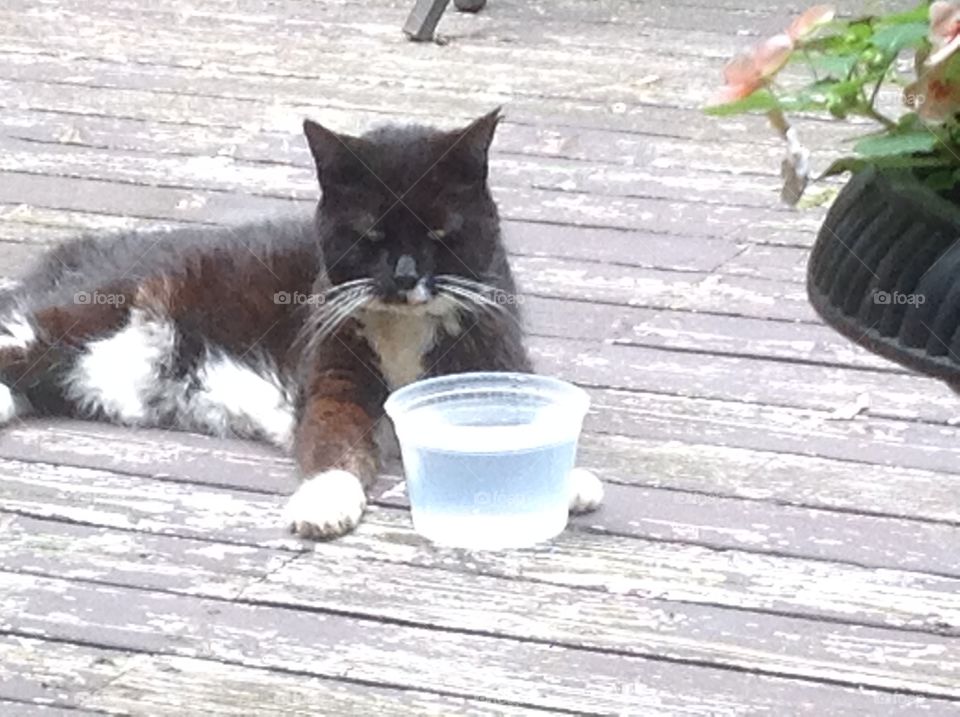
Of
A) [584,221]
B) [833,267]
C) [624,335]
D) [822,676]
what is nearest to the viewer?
[833,267]

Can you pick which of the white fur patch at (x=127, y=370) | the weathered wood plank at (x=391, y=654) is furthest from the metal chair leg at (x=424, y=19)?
the weathered wood plank at (x=391, y=654)

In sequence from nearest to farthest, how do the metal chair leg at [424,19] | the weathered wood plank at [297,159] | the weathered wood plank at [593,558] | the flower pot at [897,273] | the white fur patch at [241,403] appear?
the flower pot at [897,273]
the weathered wood plank at [593,558]
the white fur patch at [241,403]
the weathered wood plank at [297,159]
the metal chair leg at [424,19]

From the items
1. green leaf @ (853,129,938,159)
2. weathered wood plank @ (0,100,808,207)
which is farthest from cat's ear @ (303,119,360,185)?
green leaf @ (853,129,938,159)

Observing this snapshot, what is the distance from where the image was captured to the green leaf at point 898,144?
1320mm

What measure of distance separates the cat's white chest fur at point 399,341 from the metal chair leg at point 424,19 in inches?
90.4

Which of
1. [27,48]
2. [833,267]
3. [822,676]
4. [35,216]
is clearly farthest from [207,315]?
[27,48]

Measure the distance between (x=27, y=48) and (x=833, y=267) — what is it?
4009 millimetres

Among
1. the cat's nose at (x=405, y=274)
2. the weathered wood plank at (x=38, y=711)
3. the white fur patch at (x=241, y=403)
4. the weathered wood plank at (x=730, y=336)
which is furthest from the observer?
the weathered wood plank at (x=730, y=336)

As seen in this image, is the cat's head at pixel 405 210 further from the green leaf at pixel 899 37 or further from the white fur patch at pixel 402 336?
the green leaf at pixel 899 37

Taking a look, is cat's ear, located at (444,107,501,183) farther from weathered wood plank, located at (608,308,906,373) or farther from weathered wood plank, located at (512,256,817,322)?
weathered wood plank, located at (512,256,817,322)

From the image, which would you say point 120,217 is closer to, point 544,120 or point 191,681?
point 544,120

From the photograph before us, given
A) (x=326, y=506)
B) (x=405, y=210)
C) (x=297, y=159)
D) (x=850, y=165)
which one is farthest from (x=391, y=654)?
(x=297, y=159)

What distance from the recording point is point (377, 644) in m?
2.43

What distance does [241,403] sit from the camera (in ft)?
10.1
